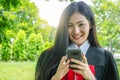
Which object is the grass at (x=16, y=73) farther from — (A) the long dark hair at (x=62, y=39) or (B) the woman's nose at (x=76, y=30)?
(B) the woman's nose at (x=76, y=30)

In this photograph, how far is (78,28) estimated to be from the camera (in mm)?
2336

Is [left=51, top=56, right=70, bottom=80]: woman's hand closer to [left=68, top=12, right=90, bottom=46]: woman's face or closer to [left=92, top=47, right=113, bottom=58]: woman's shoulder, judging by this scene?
[left=68, top=12, right=90, bottom=46]: woman's face

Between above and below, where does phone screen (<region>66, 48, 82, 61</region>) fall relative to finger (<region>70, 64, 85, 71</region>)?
above

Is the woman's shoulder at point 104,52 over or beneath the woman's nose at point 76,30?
beneath

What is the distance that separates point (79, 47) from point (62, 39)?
13 cm

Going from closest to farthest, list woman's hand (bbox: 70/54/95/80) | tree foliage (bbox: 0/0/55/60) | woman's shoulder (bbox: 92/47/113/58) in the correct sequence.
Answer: woman's hand (bbox: 70/54/95/80)
woman's shoulder (bbox: 92/47/113/58)
tree foliage (bbox: 0/0/55/60)

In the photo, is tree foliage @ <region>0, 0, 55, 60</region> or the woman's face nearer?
the woman's face

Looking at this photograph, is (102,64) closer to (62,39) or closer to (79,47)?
(79,47)

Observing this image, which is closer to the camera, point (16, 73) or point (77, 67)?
point (77, 67)

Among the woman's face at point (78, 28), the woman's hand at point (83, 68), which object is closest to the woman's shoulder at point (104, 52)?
the woman's face at point (78, 28)

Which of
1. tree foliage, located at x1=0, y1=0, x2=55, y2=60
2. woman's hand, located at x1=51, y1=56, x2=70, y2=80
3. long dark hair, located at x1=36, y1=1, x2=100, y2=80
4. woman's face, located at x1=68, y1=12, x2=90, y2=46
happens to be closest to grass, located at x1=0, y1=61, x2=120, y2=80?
tree foliage, located at x1=0, y1=0, x2=55, y2=60

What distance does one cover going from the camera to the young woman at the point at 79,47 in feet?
7.71

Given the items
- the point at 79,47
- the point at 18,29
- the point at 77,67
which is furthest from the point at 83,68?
the point at 18,29

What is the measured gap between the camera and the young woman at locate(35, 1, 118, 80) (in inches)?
92.5
